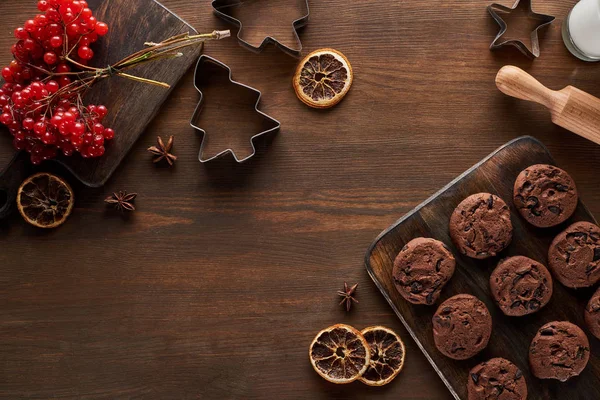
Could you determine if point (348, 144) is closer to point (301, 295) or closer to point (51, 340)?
point (301, 295)

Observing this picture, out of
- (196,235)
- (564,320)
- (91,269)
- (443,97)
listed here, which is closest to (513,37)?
(443,97)

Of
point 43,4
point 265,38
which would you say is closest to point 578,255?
point 265,38

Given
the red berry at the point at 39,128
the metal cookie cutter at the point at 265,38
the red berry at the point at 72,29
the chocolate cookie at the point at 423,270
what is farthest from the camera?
the metal cookie cutter at the point at 265,38

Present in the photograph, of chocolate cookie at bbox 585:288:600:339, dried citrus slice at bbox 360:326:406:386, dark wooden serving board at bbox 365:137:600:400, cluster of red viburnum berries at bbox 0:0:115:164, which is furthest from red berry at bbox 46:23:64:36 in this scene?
chocolate cookie at bbox 585:288:600:339

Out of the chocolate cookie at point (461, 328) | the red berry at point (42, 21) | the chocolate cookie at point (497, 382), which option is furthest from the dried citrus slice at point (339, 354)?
the red berry at point (42, 21)

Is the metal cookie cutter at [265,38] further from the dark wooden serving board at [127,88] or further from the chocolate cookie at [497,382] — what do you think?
the chocolate cookie at [497,382]

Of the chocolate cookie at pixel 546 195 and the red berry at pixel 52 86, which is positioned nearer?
the red berry at pixel 52 86
